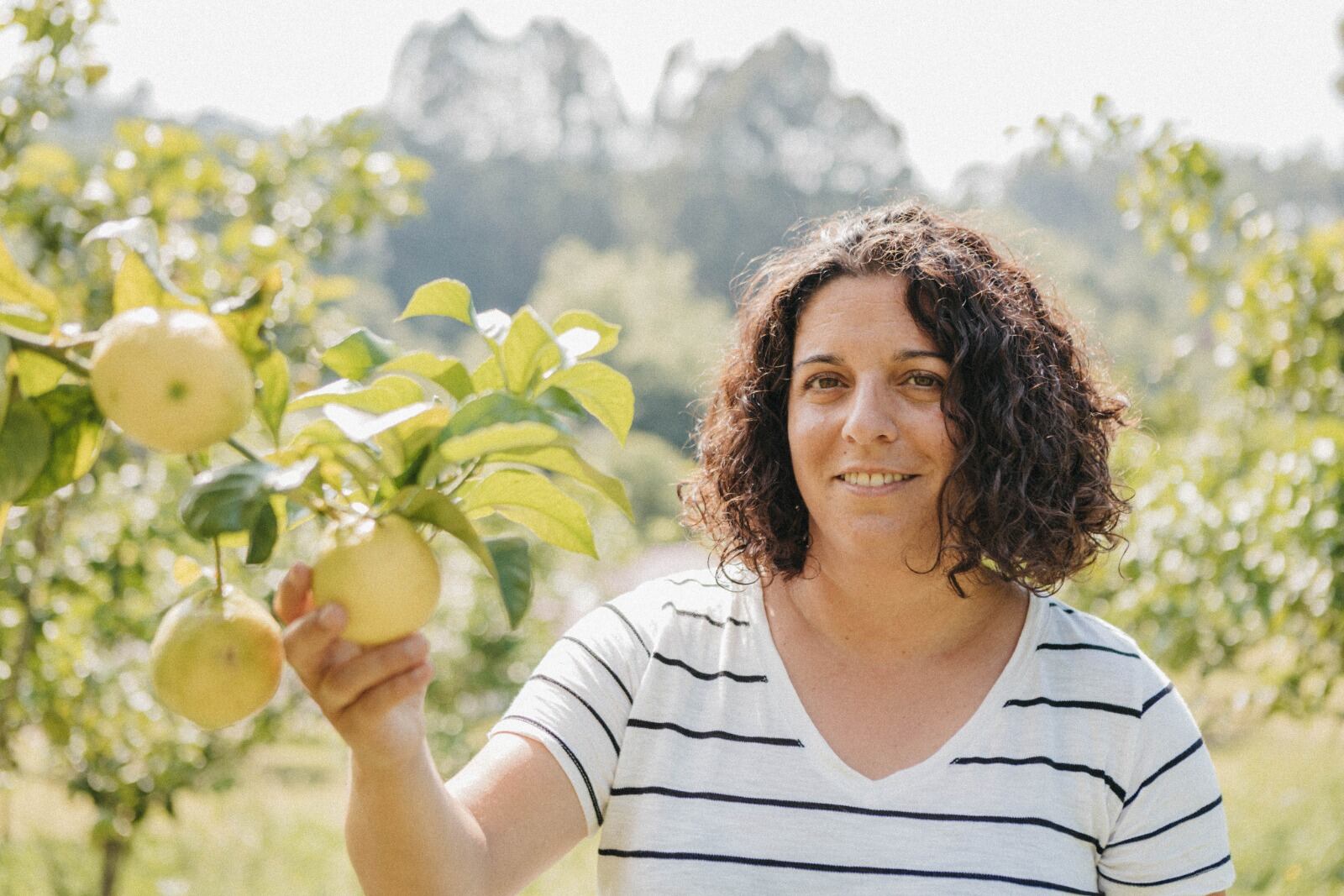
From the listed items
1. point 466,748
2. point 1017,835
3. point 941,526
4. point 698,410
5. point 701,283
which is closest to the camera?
point 1017,835

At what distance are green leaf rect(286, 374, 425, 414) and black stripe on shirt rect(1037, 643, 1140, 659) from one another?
40.9 inches

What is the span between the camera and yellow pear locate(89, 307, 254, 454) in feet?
1.68

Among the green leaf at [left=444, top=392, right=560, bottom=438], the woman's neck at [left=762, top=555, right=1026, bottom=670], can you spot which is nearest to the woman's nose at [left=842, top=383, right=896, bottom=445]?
the woman's neck at [left=762, top=555, right=1026, bottom=670]

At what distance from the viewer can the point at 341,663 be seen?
695 mm

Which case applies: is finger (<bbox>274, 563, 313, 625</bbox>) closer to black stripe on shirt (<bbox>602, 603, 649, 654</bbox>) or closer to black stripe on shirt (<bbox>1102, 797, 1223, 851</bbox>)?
black stripe on shirt (<bbox>602, 603, 649, 654</bbox>)

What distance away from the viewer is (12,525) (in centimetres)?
197

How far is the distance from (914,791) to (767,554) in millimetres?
385

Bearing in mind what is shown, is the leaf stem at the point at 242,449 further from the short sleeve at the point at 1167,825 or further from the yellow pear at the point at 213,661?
the short sleeve at the point at 1167,825

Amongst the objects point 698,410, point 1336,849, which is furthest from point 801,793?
point 1336,849

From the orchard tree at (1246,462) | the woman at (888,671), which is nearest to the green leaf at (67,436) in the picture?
the woman at (888,671)

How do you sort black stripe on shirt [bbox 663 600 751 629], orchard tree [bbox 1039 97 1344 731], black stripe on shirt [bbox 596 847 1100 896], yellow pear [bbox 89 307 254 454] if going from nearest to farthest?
yellow pear [bbox 89 307 254 454]
black stripe on shirt [bbox 596 847 1100 896]
black stripe on shirt [bbox 663 600 751 629]
orchard tree [bbox 1039 97 1344 731]

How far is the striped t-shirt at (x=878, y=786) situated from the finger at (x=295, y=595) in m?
0.64

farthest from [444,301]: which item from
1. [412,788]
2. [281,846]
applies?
[281,846]

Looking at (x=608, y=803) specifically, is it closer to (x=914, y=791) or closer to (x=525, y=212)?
(x=914, y=791)
